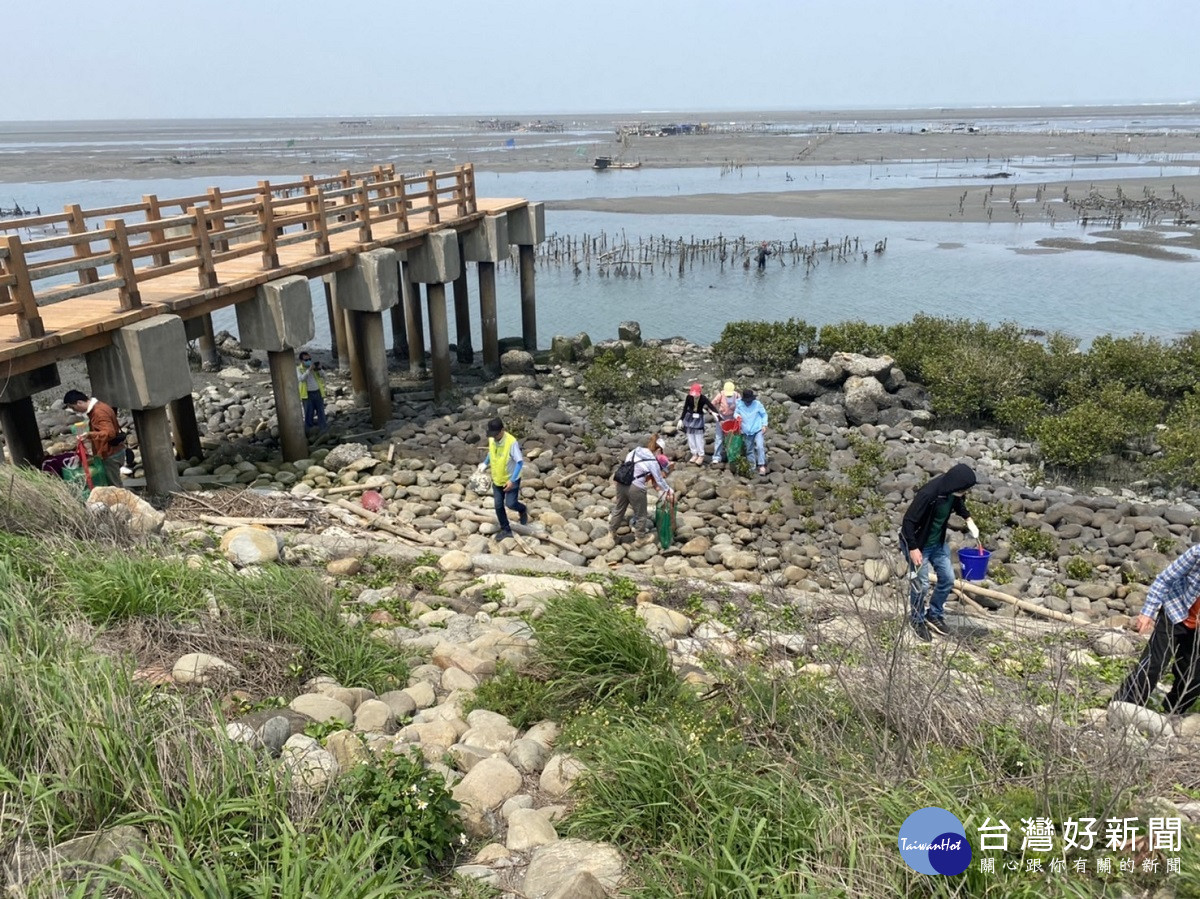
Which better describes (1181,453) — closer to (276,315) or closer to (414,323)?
(276,315)

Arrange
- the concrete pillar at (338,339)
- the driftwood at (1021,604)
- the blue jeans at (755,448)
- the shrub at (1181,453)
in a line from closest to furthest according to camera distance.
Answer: the driftwood at (1021,604), the shrub at (1181,453), the blue jeans at (755,448), the concrete pillar at (338,339)

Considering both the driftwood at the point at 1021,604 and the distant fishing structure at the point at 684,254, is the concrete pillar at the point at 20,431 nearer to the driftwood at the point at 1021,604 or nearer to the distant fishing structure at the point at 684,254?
the driftwood at the point at 1021,604

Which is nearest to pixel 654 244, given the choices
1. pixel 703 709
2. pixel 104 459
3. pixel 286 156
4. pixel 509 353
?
pixel 509 353

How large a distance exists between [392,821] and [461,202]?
18.4 metres

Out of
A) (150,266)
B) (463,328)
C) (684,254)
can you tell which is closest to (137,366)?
(150,266)

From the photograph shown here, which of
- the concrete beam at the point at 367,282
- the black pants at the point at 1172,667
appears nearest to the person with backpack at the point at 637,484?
the black pants at the point at 1172,667

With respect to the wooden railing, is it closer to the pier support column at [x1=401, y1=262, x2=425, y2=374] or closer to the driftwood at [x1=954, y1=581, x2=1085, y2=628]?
the pier support column at [x1=401, y1=262, x2=425, y2=374]

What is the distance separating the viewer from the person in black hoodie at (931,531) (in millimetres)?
7574

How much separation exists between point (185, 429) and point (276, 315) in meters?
3.06

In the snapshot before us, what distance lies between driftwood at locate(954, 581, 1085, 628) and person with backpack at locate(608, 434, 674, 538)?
370cm

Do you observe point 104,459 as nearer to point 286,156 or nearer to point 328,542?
point 328,542

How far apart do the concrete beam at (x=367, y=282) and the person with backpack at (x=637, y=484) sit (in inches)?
277

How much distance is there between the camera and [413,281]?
1953cm

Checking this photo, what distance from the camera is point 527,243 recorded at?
23328 mm
